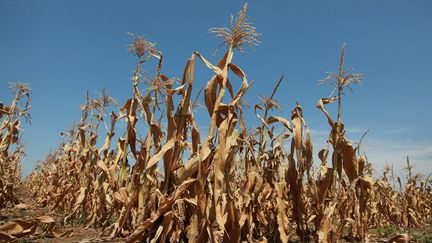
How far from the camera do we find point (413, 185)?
11.3 meters

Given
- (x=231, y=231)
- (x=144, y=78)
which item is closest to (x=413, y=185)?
(x=231, y=231)

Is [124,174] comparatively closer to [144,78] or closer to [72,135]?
[144,78]

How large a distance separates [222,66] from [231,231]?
5.98 feet

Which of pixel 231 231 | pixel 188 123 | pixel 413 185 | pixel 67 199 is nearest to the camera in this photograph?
pixel 231 231

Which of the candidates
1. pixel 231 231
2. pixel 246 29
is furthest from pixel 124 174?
pixel 246 29

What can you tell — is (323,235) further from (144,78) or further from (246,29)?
(144,78)

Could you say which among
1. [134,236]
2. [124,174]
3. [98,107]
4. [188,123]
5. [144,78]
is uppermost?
[98,107]

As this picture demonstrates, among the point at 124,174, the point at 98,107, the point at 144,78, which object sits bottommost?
the point at 124,174

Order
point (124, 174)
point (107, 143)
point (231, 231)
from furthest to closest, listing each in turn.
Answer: point (107, 143) < point (124, 174) < point (231, 231)

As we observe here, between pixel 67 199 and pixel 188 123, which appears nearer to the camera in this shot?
pixel 188 123

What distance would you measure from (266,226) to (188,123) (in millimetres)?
2287

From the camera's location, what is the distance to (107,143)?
6.45 m

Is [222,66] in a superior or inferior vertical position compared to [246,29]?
inferior

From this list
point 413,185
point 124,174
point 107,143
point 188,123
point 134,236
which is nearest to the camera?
point 134,236
